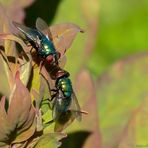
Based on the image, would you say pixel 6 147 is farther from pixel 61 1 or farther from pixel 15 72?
pixel 61 1

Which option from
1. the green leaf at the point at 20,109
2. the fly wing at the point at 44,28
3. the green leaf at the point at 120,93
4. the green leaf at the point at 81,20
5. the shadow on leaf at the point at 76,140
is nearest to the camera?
the green leaf at the point at 20,109

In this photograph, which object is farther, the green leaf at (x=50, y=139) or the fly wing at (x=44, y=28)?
the fly wing at (x=44, y=28)

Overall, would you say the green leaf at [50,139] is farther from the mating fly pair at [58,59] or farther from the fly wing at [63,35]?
the fly wing at [63,35]

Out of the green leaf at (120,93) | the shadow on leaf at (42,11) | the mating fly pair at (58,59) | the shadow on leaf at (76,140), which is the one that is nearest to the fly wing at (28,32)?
the mating fly pair at (58,59)

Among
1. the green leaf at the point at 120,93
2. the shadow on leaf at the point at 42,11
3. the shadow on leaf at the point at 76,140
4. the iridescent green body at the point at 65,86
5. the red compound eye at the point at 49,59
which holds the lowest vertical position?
the shadow on leaf at the point at 76,140

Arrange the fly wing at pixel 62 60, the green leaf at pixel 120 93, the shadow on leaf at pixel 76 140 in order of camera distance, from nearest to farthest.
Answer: the fly wing at pixel 62 60 → the shadow on leaf at pixel 76 140 → the green leaf at pixel 120 93

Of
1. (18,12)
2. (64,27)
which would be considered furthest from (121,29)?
(64,27)

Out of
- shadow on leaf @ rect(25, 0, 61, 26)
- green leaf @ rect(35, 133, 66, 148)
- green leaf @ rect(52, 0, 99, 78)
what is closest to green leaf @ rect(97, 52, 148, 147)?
green leaf @ rect(52, 0, 99, 78)
